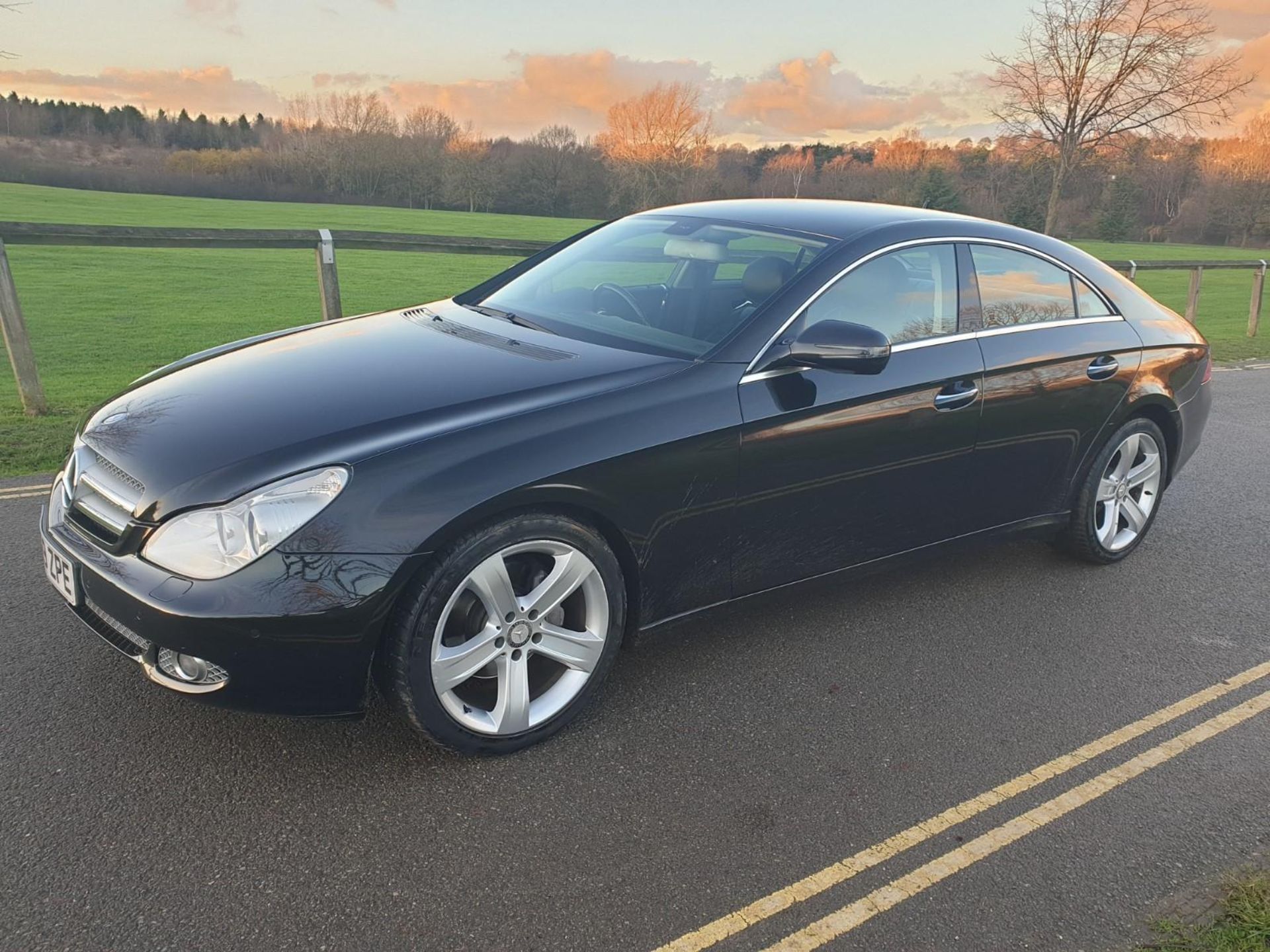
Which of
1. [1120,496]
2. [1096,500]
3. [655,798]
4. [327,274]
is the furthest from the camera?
[327,274]

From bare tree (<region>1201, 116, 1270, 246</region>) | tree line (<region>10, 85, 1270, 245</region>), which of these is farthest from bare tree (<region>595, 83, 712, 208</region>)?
bare tree (<region>1201, 116, 1270, 246</region>)

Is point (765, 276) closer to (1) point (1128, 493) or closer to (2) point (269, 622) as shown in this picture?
(2) point (269, 622)

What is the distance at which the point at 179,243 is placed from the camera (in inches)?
277

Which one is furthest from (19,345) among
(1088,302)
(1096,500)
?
(1096,500)

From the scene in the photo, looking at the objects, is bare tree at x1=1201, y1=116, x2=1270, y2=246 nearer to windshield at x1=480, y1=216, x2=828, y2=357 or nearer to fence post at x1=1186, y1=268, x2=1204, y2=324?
fence post at x1=1186, y1=268, x2=1204, y2=324

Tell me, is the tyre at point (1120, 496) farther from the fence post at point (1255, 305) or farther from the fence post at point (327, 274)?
the fence post at point (1255, 305)

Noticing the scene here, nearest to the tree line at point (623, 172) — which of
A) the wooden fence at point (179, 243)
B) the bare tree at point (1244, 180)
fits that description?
the bare tree at point (1244, 180)

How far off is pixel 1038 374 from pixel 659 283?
64.2 inches

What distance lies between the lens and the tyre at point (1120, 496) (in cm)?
441

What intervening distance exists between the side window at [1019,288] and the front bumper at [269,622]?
2.67 meters

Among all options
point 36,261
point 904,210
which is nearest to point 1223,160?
point 36,261

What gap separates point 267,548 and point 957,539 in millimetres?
2742

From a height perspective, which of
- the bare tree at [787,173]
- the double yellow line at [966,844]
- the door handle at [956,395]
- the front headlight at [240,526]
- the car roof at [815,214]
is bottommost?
the double yellow line at [966,844]

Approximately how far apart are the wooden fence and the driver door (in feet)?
13.4
